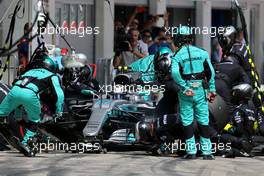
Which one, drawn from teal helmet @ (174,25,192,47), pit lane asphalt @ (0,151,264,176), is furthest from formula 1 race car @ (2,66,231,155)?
teal helmet @ (174,25,192,47)

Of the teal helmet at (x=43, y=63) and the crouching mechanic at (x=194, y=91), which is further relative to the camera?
the teal helmet at (x=43, y=63)

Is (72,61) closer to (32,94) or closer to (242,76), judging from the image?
(32,94)

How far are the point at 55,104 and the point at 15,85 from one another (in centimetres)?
73

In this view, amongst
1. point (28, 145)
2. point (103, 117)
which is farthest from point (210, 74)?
point (28, 145)

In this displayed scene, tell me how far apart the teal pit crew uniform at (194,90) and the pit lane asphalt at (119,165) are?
0.37m

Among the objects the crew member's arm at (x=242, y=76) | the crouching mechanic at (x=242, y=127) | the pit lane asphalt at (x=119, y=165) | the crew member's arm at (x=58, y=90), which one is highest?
the crew member's arm at (x=242, y=76)

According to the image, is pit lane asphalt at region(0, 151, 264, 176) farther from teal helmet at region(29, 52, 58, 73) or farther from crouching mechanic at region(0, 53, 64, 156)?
teal helmet at region(29, 52, 58, 73)

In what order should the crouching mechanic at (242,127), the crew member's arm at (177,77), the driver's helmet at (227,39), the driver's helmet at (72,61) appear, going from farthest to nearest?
1. the driver's helmet at (227,39)
2. the driver's helmet at (72,61)
3. the crouching mechanic at (242,127)
4. the crew member's arm at (177,77)

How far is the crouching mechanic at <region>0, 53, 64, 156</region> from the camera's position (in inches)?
546

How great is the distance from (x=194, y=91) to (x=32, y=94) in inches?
102

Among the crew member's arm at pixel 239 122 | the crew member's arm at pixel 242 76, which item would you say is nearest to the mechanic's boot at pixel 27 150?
the crew member's arm at pixel 239 122

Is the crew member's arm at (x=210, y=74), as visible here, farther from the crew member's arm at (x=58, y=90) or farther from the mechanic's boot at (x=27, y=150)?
the mechanic's boot at (x=27, y=150)

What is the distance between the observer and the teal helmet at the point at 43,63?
14195 millimetres

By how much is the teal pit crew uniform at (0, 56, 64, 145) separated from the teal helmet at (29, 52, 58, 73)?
9 centimetres
